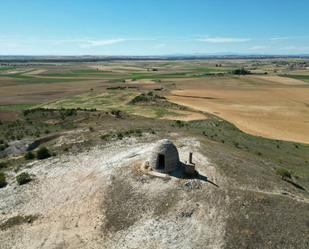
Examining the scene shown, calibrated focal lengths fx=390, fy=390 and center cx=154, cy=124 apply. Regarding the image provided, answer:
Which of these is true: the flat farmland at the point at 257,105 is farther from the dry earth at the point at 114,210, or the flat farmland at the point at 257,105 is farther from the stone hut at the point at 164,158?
the dry earth at the point at 114,210

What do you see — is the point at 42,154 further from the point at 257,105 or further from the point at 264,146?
the point at 257,105

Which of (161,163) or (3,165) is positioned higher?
(161,163)

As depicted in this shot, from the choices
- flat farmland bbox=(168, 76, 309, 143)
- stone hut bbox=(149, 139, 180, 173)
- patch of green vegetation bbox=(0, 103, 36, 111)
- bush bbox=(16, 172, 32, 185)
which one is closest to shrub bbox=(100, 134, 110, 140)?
bush bbox=(16, 172, 32, 185)

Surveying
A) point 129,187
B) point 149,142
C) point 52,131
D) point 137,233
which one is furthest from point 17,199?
point 52,131

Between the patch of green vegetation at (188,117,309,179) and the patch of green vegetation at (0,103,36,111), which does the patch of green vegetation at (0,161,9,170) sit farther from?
the patch of green vegetation at (0,103,36,111)

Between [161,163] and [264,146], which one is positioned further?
[264,146]

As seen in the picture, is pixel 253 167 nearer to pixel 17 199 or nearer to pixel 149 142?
pixel 149 142

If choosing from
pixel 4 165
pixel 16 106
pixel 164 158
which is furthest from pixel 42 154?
pixel 16 106
